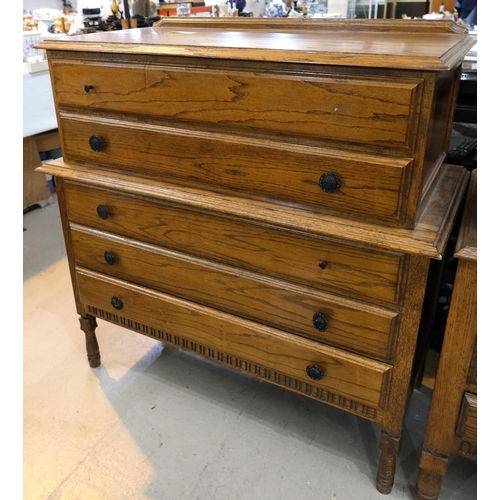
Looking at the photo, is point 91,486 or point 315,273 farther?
point 91,486

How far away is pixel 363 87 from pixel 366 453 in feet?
3.42

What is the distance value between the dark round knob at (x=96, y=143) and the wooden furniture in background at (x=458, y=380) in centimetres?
91

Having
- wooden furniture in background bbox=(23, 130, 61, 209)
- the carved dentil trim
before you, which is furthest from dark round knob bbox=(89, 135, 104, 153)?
wooden furniture in background bbox=(23, 130, 61, 209)

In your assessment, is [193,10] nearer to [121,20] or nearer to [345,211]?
[121,20]

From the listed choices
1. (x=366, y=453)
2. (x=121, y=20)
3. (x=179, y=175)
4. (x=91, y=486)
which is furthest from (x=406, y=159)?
(x=121, y=20)

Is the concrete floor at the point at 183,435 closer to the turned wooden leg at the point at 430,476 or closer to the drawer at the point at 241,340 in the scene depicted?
the turned wooden leg at the point at 430,476

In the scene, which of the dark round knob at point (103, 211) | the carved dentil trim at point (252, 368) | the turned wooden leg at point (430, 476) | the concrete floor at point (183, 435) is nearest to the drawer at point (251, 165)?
the dark round knob at point (103, 211)

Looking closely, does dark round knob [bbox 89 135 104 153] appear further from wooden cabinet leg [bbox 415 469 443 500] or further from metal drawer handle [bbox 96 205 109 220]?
wooden cabinet leg [bbox 415 469 443 500]

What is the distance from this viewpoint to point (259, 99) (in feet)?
3.49

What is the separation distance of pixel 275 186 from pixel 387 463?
30.4 inches

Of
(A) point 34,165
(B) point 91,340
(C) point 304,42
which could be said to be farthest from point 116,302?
(A) point 34,165

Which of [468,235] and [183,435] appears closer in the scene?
[468,235]

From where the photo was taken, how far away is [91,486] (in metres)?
1.39

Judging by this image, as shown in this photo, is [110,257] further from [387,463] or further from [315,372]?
[387,463]
